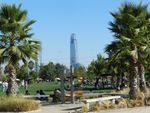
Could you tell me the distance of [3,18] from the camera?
3088 cm

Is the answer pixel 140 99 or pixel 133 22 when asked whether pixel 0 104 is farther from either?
pixel 133 22

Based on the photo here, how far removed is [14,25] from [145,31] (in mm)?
9387

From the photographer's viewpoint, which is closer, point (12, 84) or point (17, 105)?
point (17, 105)

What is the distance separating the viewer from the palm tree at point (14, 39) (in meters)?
30.6

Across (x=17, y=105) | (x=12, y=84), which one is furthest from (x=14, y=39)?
(x=17, y=105)

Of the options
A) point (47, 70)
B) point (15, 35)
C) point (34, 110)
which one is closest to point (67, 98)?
point (15, 35)

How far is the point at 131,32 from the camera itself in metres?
32.5

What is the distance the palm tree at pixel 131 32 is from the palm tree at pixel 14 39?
583 cm

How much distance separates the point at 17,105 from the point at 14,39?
6697 mm

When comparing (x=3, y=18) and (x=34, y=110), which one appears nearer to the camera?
(x=34, y=110)

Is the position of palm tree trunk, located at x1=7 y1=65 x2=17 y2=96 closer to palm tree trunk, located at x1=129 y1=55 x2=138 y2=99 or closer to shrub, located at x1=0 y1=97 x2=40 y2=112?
shrub, located at x1=0 y1=97 x2=40 y2=112

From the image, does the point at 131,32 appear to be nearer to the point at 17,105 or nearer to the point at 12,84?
the point at 12,84

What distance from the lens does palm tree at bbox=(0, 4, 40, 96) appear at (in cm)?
3061

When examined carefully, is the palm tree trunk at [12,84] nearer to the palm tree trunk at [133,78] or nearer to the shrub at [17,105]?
the shrub at [17,105]
